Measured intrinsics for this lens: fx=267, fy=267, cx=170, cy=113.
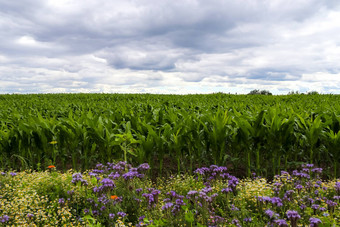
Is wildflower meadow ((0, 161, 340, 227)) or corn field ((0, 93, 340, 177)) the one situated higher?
corn field ((0, 93, 340, 177))

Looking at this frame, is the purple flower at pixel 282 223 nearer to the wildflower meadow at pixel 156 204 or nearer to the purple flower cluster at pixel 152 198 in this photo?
the wildflower meadow at pixel 156 204

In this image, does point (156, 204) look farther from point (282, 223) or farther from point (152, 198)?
point (282, 223)

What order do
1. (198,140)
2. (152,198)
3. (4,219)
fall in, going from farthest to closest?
(198,140) → (4,219) → (152,198)

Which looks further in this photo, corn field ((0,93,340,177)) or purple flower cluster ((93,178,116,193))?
corn field ((0,93,340,177))

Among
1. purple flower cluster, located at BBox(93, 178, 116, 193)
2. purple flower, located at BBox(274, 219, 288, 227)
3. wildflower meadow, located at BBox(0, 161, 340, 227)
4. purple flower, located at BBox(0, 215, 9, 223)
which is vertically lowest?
purple flower, located at BBox(0, 215, 9, 223)

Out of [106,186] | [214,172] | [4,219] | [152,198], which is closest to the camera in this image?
[152,198]

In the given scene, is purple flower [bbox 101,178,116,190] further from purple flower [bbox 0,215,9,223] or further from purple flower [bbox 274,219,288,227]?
purple flower [bbox 274,219,288,227]

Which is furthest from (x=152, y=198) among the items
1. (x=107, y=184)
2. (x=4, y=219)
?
(x=4, y=219)

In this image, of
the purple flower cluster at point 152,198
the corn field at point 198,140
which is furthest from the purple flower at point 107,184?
the corn field at point 198,140

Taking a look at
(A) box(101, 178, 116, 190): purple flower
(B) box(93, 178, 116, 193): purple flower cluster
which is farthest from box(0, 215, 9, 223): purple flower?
(A) box(101, 178, 116, 190): purple flower

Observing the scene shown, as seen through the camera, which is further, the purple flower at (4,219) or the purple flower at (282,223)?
the purple flower at (4,219)

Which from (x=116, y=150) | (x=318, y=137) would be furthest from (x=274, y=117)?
(x=116, y=150)

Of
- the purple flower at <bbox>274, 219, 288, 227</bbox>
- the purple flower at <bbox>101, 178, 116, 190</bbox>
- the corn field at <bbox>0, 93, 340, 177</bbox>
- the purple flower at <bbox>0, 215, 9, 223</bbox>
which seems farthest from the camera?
the corn field at <bbox>0, 93, 340, 177</bbox>

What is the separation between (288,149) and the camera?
5.11m
